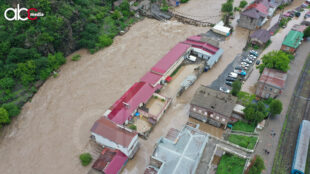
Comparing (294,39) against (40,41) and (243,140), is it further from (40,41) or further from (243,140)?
(40,41)

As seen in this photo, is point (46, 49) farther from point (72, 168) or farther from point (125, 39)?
point (72, 168)

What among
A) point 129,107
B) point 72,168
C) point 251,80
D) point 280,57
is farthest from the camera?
point 251,80

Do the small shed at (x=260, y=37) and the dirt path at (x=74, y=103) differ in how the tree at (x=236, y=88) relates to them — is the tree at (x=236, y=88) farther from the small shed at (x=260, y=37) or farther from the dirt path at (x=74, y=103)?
the small shed at (x=260, y=37)

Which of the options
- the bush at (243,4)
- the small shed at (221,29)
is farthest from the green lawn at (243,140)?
the bush at (243,4)

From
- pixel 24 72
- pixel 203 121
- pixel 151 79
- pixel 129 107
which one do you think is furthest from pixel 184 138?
pixel 24 72

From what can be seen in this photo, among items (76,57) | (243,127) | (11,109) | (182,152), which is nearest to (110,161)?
(182,152)

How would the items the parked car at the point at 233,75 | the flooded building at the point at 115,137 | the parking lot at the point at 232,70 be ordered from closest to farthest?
1. the flooded building at the point at 115,137
2. the parking lot at the point at 232,70
3. the parked car at the point at 233,75

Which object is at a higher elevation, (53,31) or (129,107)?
(53,31)
